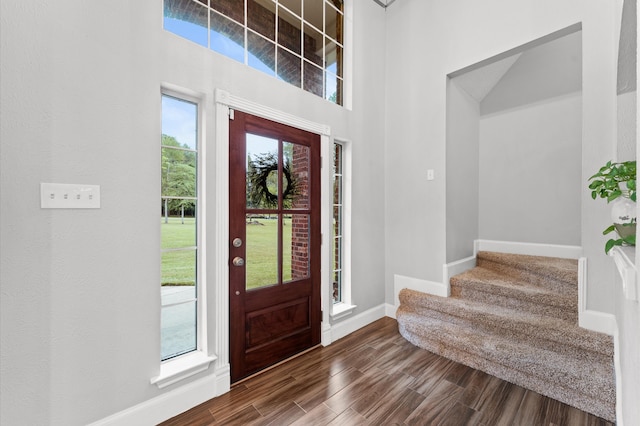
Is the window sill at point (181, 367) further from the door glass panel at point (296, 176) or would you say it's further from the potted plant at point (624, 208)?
the potted plant at point (624, 208)

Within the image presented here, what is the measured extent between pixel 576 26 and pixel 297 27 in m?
2.22

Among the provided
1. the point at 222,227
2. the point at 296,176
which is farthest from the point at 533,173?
the point at 222,227

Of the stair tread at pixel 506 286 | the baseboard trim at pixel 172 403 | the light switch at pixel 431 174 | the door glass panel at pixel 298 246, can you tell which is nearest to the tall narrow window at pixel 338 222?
the door glass panel at pixel 298 246

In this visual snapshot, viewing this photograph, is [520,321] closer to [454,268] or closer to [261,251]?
[454,268]

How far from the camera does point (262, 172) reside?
221cm

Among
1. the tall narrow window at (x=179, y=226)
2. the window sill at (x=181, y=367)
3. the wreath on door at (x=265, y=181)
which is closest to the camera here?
the window sill at (x=181, y=367)

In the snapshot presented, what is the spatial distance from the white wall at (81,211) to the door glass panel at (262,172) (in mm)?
325

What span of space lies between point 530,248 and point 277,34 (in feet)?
11.7

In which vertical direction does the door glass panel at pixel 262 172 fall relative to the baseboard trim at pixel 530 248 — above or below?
above

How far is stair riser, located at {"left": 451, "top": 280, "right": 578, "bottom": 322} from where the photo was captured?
7.22 feet

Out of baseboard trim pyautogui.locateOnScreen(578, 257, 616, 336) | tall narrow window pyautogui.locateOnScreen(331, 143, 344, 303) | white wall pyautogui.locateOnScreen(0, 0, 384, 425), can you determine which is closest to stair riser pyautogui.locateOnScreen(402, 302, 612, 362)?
baseboard trim pyautogui.locateOnScreen(578, 257, 616, 336)

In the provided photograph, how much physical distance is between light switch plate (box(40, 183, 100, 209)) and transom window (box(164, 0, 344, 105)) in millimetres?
1151

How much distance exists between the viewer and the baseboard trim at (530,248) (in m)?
3.08

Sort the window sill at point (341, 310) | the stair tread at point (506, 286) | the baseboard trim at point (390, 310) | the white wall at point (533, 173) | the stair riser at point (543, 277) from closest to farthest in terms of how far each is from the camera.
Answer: the stair tread at point (506, 286), the stair riser at point (543, 277), the window sill at point (341, 310), the white wall at point (533, 173), the baseboard trim at point (390, 310)
